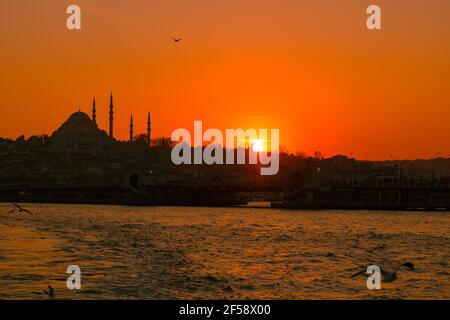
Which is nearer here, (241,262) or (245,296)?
(245,296)

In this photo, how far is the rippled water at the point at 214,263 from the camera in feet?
75.3

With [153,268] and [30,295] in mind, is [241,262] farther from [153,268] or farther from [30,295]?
[30,295]

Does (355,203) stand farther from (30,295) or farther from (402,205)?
(30,295)

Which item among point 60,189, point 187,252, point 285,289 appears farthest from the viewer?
point 60,189

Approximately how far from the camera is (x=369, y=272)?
27656 millimetres

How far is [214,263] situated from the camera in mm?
31156

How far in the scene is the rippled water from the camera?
23.0 metres
